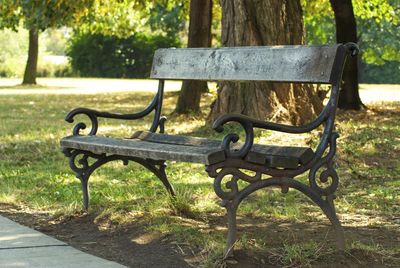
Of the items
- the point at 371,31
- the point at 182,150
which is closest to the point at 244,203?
the point at 182,150

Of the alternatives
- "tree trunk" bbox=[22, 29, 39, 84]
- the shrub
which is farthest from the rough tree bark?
the shrub

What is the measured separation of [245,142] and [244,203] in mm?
2272

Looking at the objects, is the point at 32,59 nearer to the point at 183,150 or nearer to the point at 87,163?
the point at 87,163

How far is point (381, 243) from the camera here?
5.39m

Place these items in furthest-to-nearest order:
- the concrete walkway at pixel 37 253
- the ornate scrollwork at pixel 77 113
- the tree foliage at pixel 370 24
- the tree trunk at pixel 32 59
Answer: the tree trunk at pixel 32 59 → the tree foliage at pixel 370 24 → the ornate scrollwork at pixel 77 113 → the concrete walkway at pixel 37 253

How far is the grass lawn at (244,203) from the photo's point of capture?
504 centimetres

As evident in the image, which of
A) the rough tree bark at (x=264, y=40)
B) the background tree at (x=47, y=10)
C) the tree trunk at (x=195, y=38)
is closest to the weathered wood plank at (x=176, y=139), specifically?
the rough tree bark at (x=264, y=40)

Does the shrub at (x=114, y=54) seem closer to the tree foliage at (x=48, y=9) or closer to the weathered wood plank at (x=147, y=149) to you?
the tree foliage at (x=48, y=9)

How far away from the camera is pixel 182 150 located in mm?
5125

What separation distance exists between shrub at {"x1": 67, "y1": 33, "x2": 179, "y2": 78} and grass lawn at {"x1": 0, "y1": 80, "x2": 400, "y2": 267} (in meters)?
34.4

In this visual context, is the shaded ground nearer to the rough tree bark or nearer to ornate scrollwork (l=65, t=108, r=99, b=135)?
ornate scrollwork (l=65, t=108, r=99, b=135)

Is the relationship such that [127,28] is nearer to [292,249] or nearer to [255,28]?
[255,28]

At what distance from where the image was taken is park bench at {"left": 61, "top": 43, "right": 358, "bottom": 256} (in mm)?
4746

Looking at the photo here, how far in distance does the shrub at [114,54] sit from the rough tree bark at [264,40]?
3390cm
